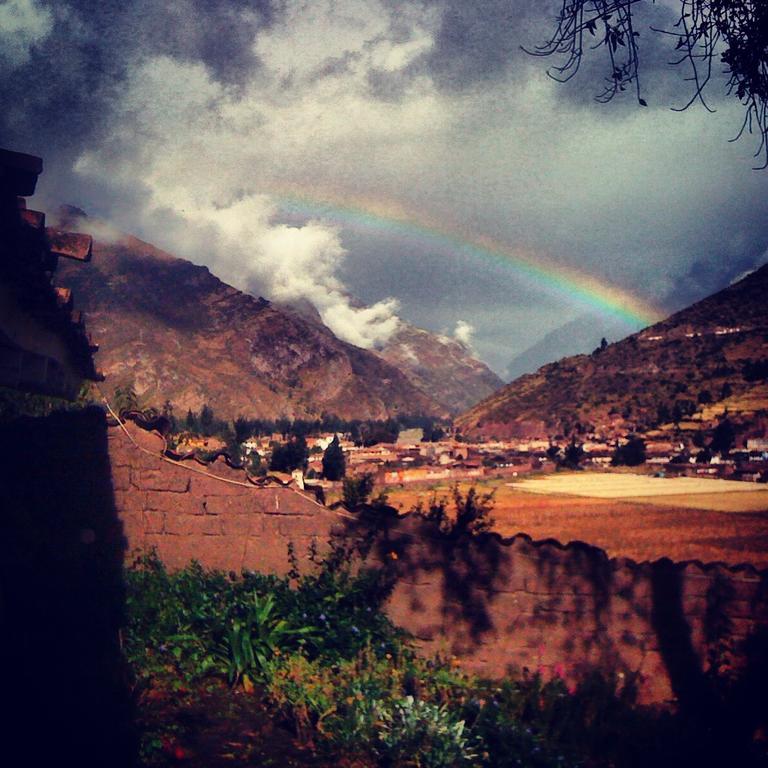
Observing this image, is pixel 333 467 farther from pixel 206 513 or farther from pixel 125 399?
pixel 206 513

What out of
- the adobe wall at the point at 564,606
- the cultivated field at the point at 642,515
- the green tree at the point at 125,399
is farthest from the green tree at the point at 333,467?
the adobe wall at the point at 564,606

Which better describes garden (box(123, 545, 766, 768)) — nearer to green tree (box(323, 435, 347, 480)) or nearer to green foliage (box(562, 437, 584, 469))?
green tree (box(323, 435, 347, 480))

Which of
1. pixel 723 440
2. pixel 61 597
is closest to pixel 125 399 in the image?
pixel 61 597

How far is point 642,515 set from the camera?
83.7 feet

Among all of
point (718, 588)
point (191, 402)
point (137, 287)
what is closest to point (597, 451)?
point (718, 588)

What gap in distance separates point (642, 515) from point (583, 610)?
69.9 feet

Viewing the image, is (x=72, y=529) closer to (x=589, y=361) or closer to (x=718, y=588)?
(x=718, y=588)

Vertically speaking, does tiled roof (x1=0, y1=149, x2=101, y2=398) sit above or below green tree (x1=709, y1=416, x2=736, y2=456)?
below

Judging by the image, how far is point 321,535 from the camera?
677 cm

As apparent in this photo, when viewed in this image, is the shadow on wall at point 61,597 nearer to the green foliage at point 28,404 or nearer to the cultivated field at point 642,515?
the green foliage at point 28,404

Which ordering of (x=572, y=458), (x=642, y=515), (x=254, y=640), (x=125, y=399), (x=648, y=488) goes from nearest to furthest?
(x=254, y=640)
(x=125, y=399)
(x=642, y=515)
(x=648, y=488)
(x=572, y=458)

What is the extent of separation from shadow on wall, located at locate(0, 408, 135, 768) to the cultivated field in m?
7.93

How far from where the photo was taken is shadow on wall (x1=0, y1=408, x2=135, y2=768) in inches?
157

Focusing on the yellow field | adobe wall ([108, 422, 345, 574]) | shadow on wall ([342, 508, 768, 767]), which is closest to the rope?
adobe wall ([108, 422, 345, 574])
